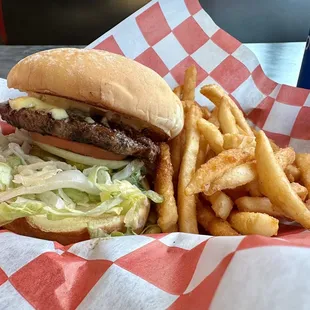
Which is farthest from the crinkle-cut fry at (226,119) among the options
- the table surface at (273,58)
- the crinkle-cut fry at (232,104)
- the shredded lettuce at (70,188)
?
the table surface at (273,58)

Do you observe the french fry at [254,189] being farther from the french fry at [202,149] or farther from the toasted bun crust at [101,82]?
the toasted bun crust at [101,82]

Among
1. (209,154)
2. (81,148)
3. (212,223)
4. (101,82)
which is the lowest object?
(212,223)

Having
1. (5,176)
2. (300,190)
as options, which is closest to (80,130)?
(5,176)

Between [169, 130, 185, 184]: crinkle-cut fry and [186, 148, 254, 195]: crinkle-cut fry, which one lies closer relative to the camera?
[186, 148, 254, 195]: crinkle-cut fry

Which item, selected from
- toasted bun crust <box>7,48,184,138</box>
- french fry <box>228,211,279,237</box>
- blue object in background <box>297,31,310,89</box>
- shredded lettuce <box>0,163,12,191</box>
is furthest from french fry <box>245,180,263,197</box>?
blue object in background <box>297,31,310,89</box>

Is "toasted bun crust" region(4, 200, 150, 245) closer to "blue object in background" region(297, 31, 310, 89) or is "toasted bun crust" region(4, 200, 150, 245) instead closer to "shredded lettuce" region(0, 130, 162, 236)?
"shredded lettuce" region(0, 130, 162, 236)

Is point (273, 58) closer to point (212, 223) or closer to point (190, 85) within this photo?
point (190, 85)
